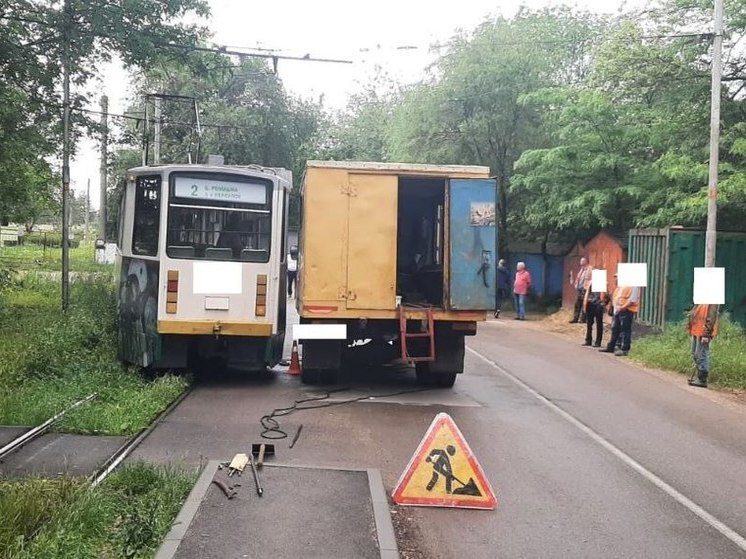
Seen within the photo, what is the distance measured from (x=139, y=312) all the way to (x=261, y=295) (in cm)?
165

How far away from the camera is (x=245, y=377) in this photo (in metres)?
12.2

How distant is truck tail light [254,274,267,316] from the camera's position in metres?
10.8

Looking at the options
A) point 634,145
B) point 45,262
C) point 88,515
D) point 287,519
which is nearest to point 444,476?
point 287,519

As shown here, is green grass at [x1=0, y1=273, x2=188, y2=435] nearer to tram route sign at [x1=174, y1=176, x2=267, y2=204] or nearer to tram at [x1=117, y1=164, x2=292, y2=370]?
tram at [x1=117, y1=164, x2=292, y2=370]

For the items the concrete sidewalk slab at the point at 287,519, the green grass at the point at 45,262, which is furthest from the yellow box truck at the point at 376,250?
the green grass at the point at 45,262

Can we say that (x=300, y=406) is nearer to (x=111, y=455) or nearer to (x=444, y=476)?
(x=111, y=455)

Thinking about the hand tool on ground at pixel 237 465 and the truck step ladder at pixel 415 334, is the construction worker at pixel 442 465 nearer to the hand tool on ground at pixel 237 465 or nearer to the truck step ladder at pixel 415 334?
A: the hand tool on ground at pixel 237 465

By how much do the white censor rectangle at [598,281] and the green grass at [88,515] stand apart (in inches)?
476

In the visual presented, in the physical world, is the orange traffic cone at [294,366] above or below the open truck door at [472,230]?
below

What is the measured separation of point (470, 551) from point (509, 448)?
9.75 ft

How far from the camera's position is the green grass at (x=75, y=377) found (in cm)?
829

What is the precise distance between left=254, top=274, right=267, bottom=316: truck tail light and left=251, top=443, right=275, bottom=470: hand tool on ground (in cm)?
348

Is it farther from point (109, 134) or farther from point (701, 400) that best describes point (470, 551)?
point (109, 134)

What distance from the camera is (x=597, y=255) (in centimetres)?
2317
